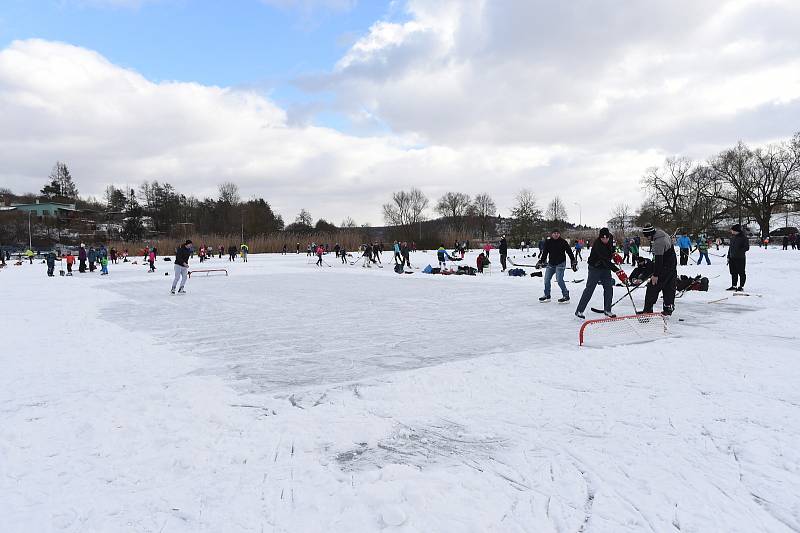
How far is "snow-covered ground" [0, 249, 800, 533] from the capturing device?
2352mm

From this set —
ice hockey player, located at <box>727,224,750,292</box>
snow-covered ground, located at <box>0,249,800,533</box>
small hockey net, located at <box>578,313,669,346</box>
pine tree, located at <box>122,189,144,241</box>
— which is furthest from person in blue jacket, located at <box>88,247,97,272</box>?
pine tree, located at <box>122,189,144,241</box>

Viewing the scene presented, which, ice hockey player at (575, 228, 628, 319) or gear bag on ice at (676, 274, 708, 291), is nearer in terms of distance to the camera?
ice hockey player at (575, 228, 628, 319)

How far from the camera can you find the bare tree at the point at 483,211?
10069 cm

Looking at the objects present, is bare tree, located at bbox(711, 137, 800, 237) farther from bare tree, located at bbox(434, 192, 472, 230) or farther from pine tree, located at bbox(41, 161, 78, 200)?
pine tree, located at bbox(41, 161, 78, 200)

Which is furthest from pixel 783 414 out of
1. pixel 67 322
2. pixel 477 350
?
pixel 67 322

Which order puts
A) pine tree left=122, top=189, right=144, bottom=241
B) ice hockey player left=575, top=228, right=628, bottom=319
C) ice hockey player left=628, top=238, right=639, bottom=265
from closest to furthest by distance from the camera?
ice hockey player left=575, top=228, right=628, bottom=319 → ice hockey player left=628, top=238, right=639, bottom=265 → pine tree left=122, top=189, right=144, bottom=241

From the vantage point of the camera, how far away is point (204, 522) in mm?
2285

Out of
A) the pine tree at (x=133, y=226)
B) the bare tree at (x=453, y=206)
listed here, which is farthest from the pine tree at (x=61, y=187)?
the bare tree at (x=453, y=206)

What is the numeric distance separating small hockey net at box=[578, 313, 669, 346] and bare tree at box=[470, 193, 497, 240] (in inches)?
3558

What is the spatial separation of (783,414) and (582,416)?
1.51 metres

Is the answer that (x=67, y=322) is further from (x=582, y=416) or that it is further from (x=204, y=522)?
(x=582, y=416)

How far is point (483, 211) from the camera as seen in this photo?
349ft

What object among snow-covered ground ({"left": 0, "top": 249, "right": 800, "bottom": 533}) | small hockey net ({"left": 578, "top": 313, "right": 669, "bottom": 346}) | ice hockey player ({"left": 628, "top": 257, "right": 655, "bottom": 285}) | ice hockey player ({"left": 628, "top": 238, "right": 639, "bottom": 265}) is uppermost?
ice hockey player ({"left": 628, "top": 238, "right": 639, "bottom": 265})

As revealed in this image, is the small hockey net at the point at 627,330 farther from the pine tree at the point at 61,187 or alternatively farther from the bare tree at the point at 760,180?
the pine tree at the point at 61,187
